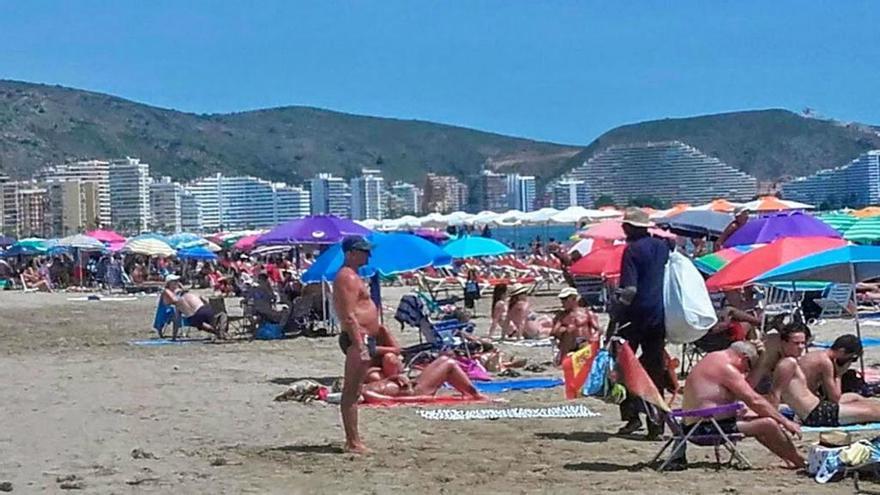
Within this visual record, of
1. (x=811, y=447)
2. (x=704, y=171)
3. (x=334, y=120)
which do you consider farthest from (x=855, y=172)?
(x=811, y=447)

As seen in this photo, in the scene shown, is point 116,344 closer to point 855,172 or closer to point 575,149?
point 855,172

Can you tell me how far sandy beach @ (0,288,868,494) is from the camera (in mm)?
6973

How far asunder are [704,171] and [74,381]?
135 metres

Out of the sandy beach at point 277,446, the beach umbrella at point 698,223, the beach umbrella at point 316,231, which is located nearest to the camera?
the sandy beach at point 277,446

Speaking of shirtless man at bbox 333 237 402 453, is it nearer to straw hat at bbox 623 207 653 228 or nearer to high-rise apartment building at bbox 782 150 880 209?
straw hat at bbox 623 207 653 228

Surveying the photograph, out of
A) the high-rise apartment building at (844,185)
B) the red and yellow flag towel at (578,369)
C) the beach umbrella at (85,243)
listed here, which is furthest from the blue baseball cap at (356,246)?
the high-rise apartment building at (844,185)

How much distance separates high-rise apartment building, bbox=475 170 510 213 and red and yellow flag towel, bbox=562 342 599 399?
144m

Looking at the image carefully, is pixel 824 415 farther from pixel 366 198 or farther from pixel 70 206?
pixel 366 198

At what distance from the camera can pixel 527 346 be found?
15.6 meters

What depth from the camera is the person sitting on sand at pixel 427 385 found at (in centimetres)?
1034

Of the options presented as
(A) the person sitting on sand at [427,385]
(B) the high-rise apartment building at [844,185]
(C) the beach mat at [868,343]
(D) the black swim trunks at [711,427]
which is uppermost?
(B) the high-rise apartment building at [844,185]

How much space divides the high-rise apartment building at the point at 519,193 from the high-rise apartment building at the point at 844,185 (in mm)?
43885

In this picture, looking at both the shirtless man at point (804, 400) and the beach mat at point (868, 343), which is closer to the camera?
the shirtless man at point (804, 400)

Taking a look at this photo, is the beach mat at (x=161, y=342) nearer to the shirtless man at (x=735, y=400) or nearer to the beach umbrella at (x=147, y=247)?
the shirtless man at (x=735, y=400)
